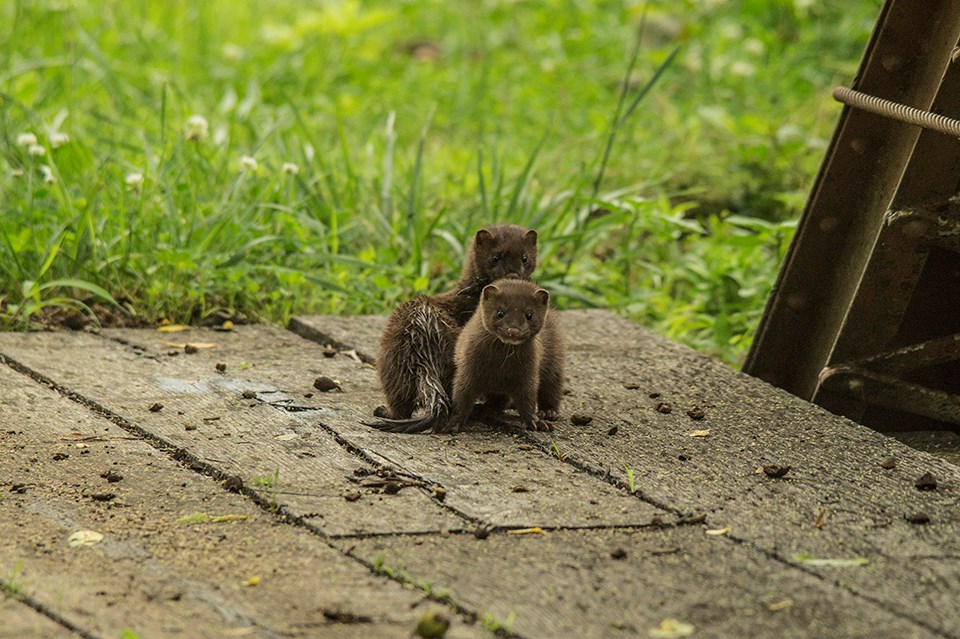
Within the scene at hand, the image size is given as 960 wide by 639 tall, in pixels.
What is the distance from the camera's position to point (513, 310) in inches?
172

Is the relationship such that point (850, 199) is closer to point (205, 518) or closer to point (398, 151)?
point (205, 518)

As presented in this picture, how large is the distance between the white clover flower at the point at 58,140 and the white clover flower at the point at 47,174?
0.47 feet

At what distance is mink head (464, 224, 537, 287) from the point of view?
16.6ft

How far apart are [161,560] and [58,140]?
12.3 feet

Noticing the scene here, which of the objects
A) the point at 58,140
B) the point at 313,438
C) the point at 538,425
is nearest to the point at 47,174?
the point at 58,140

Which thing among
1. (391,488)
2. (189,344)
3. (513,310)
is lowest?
(189,344)

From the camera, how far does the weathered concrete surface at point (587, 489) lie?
3.03 meters

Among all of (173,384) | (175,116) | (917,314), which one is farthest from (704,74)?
(173,384)

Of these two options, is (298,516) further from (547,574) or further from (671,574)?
(671,574)

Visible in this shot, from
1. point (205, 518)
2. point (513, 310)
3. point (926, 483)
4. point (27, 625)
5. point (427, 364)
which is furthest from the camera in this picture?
point (427, 364)

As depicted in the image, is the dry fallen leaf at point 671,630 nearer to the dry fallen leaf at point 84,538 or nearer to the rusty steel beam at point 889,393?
the dry fallen leaf at point 84,538

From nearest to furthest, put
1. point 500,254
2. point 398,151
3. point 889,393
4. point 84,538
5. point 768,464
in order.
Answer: point 84,538 < point 768,464 < point 889,393 < point 500,254 < point 398,151

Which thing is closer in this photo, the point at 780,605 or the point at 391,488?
the point at 780,605

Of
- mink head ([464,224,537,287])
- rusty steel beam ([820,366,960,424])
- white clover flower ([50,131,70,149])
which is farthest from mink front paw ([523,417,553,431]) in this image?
white clover flower ([50,131,70,149])
